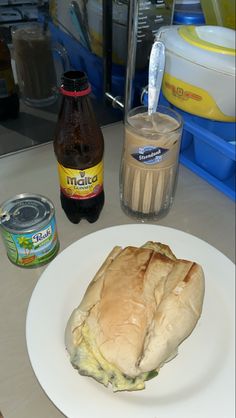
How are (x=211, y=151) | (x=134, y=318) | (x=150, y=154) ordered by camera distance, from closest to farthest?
(x=134, y=318) < (x=150, y=154) < (x=211, y=151)

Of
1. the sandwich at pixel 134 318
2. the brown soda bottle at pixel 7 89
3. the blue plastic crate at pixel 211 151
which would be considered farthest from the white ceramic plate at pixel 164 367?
the brown soda bottle at pixel 7 89

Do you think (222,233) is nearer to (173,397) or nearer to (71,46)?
(173,397)

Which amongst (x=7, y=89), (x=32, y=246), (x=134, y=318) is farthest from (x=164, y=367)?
(x=7, y=89)

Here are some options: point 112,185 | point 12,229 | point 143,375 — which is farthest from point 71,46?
point 143,375

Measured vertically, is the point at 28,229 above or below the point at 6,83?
below

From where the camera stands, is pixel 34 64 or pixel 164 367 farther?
pixel 34 64

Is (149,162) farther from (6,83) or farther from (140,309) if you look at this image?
(6,83)
